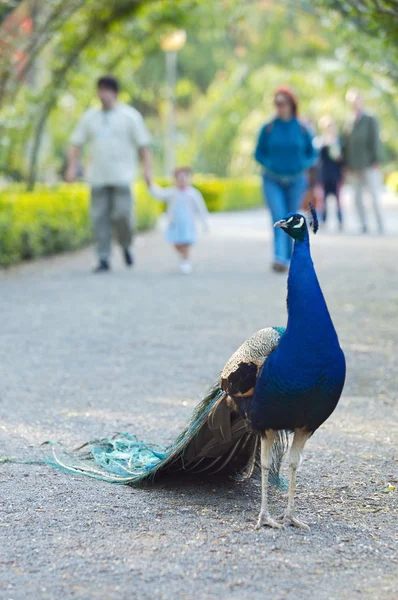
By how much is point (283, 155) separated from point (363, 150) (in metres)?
5.99

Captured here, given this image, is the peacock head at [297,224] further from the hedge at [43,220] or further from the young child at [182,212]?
the hedge at [43,220]

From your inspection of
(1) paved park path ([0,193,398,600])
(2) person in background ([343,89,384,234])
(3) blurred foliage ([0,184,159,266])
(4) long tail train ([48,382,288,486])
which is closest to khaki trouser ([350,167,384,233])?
(2) person in background ([343,89,384,234])

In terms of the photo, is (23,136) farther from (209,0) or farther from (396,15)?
(396,15)

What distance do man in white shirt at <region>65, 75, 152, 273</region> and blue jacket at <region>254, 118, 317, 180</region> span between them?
1.39 m

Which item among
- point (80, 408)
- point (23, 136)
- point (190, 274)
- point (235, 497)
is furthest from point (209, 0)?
point (235, 497)

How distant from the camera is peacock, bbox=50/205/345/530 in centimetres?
388

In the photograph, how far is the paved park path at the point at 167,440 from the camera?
3.54 meters

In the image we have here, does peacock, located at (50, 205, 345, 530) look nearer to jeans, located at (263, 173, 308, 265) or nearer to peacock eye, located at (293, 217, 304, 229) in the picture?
peacock eye, located at (293, 217, 304, 229)

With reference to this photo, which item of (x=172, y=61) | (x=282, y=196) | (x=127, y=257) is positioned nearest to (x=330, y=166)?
(x=127, y=257)

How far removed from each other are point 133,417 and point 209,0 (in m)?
12.3

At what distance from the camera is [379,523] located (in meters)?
4.19

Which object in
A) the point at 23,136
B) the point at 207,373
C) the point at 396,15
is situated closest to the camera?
the point at 207,373

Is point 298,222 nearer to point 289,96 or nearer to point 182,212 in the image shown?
point 289,96

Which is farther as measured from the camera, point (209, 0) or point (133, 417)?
point (209, 0)
